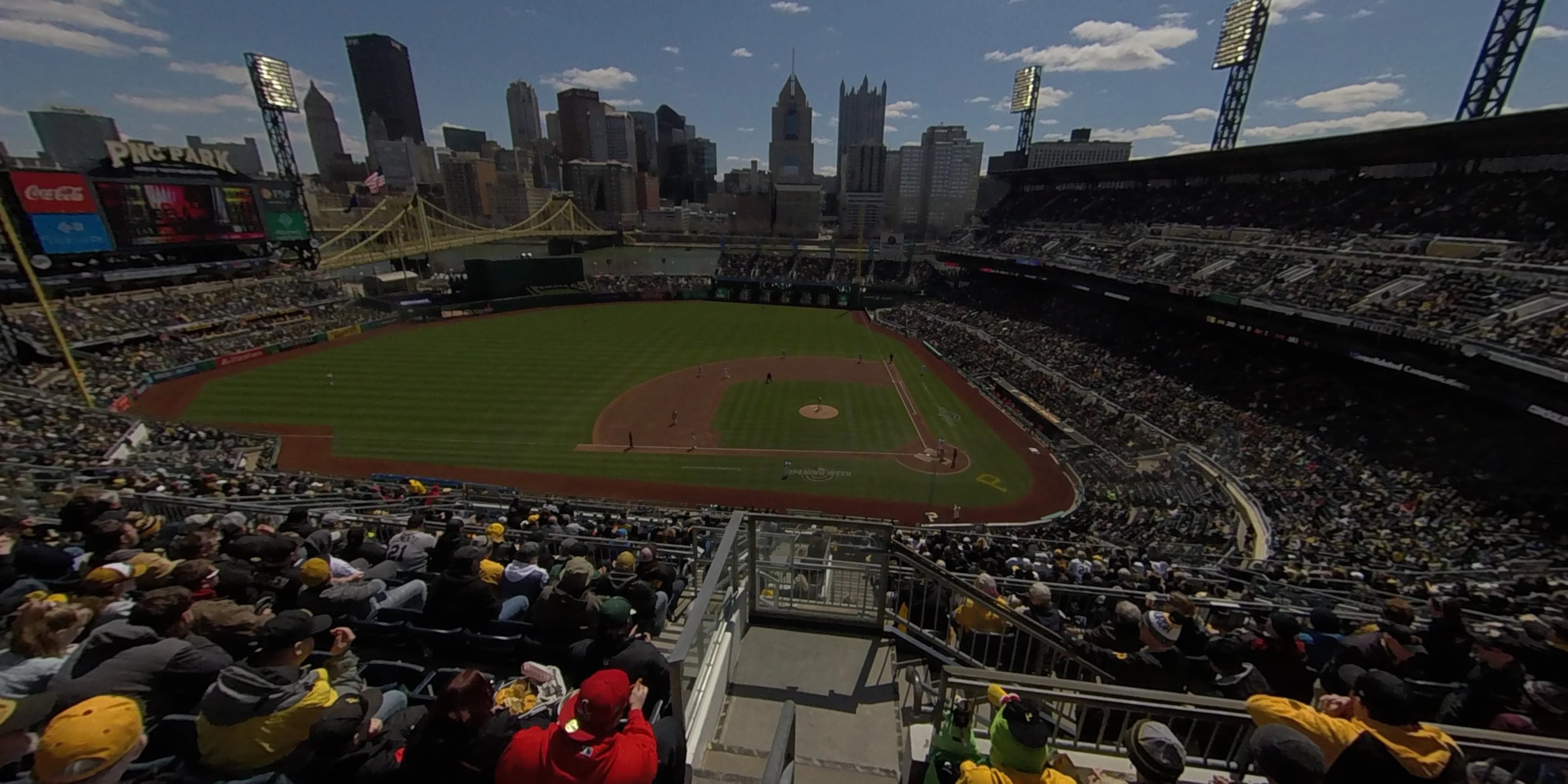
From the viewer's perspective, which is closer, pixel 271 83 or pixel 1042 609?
pixel 1042 609

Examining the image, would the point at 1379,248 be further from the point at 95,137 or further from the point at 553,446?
the point at 95,137

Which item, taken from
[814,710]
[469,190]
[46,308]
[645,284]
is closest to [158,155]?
[46,308]

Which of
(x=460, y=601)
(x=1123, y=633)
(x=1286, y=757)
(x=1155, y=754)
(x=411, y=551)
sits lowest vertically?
(x=411, y=551)

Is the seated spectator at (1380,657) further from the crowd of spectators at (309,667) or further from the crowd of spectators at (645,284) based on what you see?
the crowd of spectators at (645,284)

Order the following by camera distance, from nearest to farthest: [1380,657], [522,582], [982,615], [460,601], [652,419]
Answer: [1380,657], [460,601], [522,582], [982,615], [652,419]

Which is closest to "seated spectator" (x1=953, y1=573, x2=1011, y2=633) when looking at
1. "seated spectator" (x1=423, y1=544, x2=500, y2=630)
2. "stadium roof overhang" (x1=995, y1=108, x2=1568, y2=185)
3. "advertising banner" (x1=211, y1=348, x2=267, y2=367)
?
"seated spectator" (x1=423, y1=544, x2=500, y2=630)

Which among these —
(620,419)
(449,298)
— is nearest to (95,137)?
(449,298)

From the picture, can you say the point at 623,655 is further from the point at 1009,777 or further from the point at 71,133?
the point at 71,133

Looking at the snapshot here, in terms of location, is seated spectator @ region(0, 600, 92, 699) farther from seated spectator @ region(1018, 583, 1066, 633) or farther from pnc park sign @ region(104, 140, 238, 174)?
pnc park sign @ region(104, 140, 238, 174)
